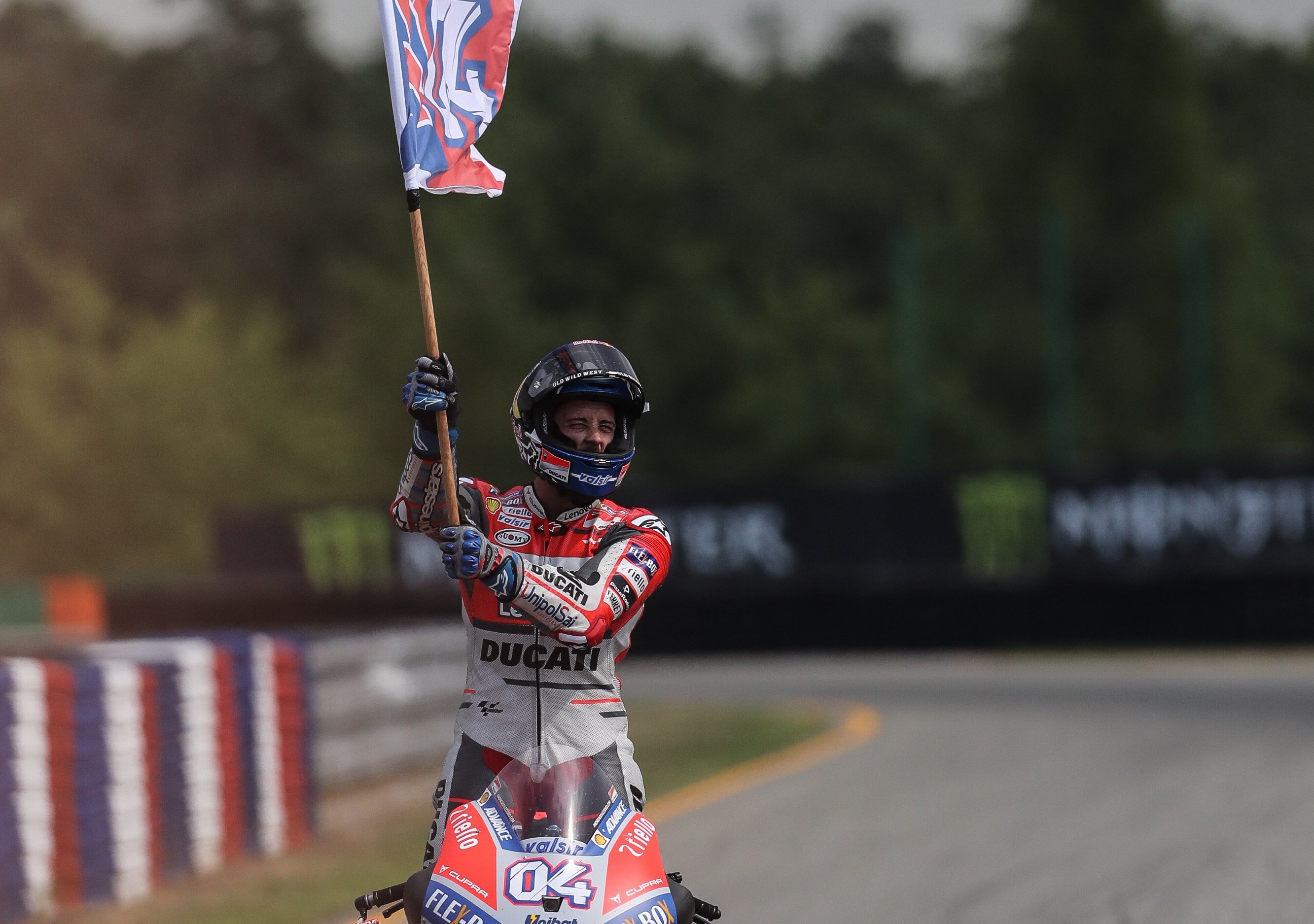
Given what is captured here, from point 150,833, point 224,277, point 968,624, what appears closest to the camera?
point 150,833

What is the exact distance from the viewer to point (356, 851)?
11602mm

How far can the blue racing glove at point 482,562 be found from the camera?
464 centimetres

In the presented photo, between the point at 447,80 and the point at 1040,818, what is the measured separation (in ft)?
26.1

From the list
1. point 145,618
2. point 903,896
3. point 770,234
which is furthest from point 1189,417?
point 770,234

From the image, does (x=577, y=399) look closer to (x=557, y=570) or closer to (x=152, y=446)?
(x=557, y=570)

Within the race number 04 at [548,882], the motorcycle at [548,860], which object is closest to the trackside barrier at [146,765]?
the motorcycle at [548,860]

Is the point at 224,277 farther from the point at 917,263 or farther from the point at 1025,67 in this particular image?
the point at 917,263

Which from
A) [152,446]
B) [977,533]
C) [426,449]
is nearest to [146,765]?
[426,449]

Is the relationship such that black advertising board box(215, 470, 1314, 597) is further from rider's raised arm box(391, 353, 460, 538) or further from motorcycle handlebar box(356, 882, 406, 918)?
motorcycle handlebar box(356, 882, 406, 918)

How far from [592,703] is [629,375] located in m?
0.88

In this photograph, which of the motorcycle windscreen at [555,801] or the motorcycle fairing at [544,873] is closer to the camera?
the motorcycle fairing at [544,873]

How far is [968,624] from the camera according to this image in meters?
26.3

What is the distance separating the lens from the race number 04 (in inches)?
177

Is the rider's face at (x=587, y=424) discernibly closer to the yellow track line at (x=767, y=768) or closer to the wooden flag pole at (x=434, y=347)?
the wooden flag pole at (x=434, y=347)
